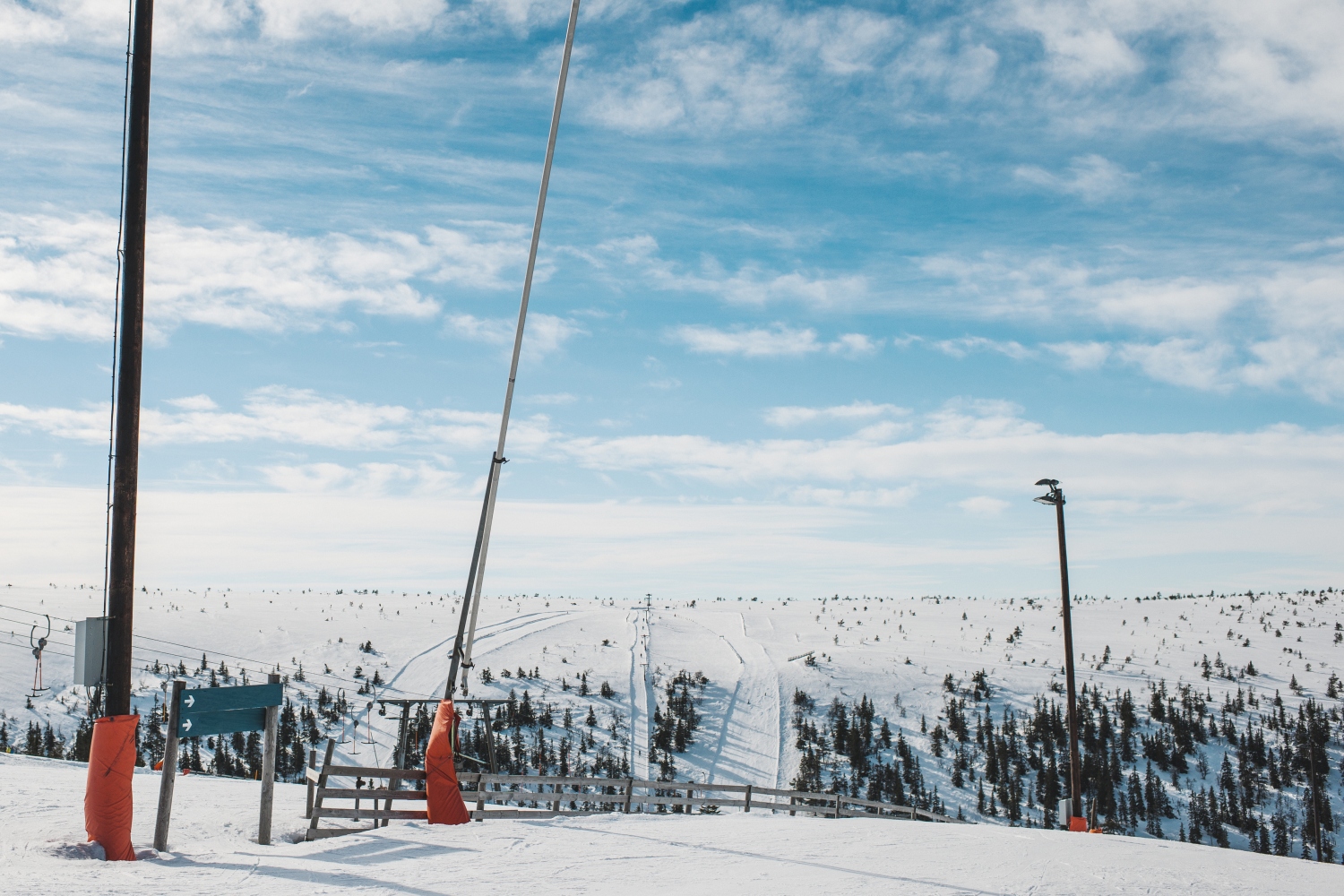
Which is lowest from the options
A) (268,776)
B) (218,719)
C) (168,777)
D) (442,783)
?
(442,783)

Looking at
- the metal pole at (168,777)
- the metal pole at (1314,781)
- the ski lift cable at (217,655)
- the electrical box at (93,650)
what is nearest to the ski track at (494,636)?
the ski lift cable at (217,655)

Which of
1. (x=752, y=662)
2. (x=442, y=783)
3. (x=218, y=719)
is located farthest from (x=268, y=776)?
(x=752, y=662)

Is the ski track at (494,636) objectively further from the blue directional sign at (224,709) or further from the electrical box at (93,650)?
the electrical box at (93,650)

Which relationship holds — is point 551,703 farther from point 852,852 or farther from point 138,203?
point 138,203

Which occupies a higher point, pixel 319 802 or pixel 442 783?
pixel 442 783

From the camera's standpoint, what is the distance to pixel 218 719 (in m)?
12.2

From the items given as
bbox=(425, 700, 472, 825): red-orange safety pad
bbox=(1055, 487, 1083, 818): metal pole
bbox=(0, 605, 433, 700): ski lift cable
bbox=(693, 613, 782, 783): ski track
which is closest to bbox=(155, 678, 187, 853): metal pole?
bbox=(425, 700, 472, 825): red-orange safety pad

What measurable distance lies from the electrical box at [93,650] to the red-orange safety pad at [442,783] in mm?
4735

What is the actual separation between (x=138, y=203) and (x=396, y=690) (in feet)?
113

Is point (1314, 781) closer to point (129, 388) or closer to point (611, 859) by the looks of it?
point (611, 859)

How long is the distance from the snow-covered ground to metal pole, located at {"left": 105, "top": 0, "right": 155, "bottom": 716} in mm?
17905

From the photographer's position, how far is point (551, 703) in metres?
43.3

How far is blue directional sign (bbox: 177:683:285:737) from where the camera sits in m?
11.8

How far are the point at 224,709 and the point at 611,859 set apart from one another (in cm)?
518
